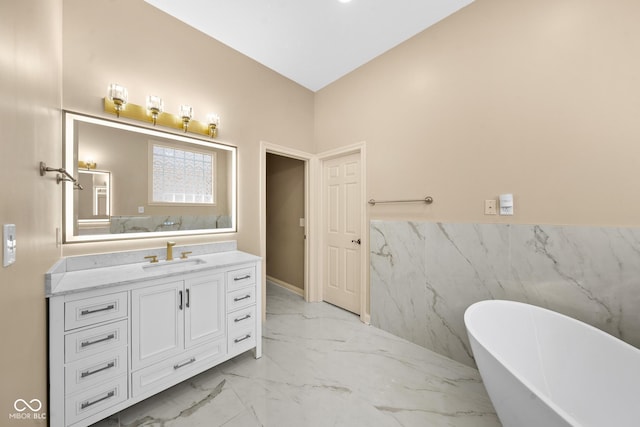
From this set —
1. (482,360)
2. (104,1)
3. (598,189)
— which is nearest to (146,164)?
(104,1)

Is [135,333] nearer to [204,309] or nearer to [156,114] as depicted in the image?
[204,309]

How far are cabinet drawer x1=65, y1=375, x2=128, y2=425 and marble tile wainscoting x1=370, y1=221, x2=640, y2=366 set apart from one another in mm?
2145

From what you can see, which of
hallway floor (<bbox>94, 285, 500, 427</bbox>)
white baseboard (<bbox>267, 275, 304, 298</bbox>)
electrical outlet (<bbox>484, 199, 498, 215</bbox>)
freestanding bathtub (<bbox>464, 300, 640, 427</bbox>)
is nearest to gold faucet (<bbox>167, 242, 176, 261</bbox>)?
Result: hallway floor (<bbox>94, 285, 500, 427</bbox>)

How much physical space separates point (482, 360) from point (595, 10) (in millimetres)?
2187

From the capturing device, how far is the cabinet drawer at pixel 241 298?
1.85 metres

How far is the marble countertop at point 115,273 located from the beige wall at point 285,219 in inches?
64.4

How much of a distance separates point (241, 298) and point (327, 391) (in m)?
0.94

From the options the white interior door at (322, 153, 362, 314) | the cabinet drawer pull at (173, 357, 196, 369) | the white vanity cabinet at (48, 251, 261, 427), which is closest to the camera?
the white vanity cabinet at (48, 251, 261, 427)

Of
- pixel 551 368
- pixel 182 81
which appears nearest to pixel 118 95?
pixel 182 81

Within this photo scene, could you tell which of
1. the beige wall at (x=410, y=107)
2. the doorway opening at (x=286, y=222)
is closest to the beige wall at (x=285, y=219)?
the doorway opening at (x=286, y=222)

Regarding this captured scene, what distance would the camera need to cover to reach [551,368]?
1.36 meters

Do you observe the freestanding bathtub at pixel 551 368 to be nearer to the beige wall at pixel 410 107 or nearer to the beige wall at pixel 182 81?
the beige wall at pixel 410 107

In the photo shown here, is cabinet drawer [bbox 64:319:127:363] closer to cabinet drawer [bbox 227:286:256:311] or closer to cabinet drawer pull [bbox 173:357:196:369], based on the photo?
cabinet drawer pull [bbox 173:357:196:369]

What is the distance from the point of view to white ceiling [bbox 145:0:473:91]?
192 cm
